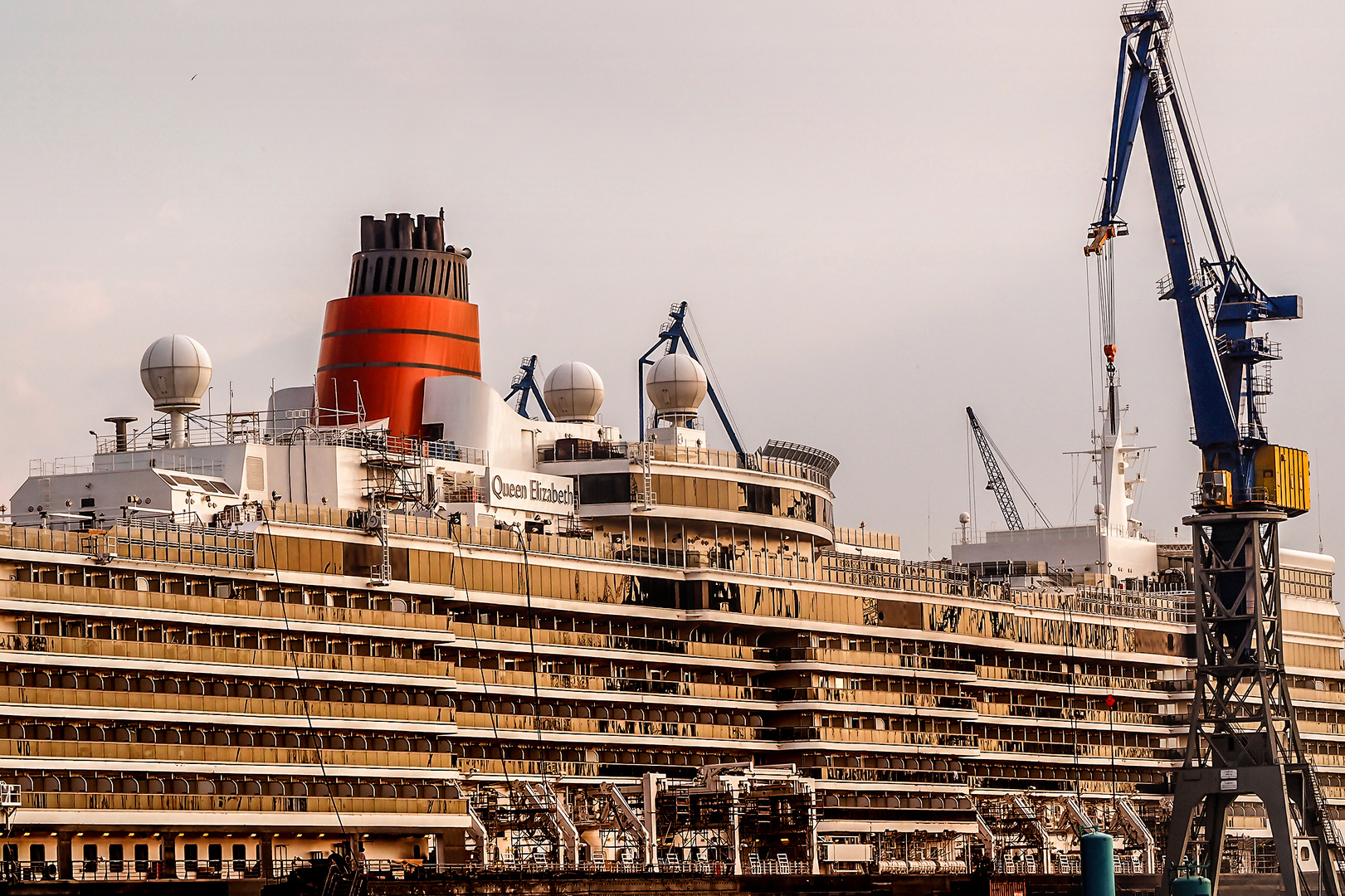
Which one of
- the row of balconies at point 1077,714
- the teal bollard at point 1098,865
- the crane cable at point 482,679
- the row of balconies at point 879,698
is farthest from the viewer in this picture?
the row of balconies at point 1077,714

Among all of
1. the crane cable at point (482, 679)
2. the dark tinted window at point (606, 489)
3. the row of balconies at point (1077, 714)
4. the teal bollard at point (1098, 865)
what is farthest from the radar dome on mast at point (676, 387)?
the teal bollard at point (1098, 865)

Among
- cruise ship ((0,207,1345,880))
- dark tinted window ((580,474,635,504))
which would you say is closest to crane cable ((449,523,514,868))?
cruise ship ((0,207,1345,880))

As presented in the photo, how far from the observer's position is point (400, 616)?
3615 inches

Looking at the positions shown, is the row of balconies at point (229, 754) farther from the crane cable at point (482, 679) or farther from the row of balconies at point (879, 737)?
the row of balconies at point (879, 737)

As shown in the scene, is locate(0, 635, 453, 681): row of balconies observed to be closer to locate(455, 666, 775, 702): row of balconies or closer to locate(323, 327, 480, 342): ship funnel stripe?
locate(455, 666, 775, 702): row of balconies

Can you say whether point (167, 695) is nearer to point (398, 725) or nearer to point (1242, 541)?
point (398, 725)

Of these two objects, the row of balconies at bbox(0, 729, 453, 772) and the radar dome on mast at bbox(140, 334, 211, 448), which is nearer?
the row of balconies at bbox(0, 729, 453, 772)

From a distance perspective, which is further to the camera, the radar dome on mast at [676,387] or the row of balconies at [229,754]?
the radar dome on mast at [676,387]

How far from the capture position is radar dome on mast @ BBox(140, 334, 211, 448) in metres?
93.3

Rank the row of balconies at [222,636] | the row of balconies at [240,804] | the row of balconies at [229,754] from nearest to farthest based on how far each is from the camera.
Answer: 1. the row of balconies at [229,754]
2. the row of balconies at [240,804]
3. the row of balconies at [222,636]

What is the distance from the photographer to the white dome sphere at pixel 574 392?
362 ft

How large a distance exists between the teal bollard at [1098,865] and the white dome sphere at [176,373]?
4285 centimetres

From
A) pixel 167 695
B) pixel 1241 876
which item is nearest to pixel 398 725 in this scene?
pixel 167 695

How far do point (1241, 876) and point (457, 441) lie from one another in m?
53.4
